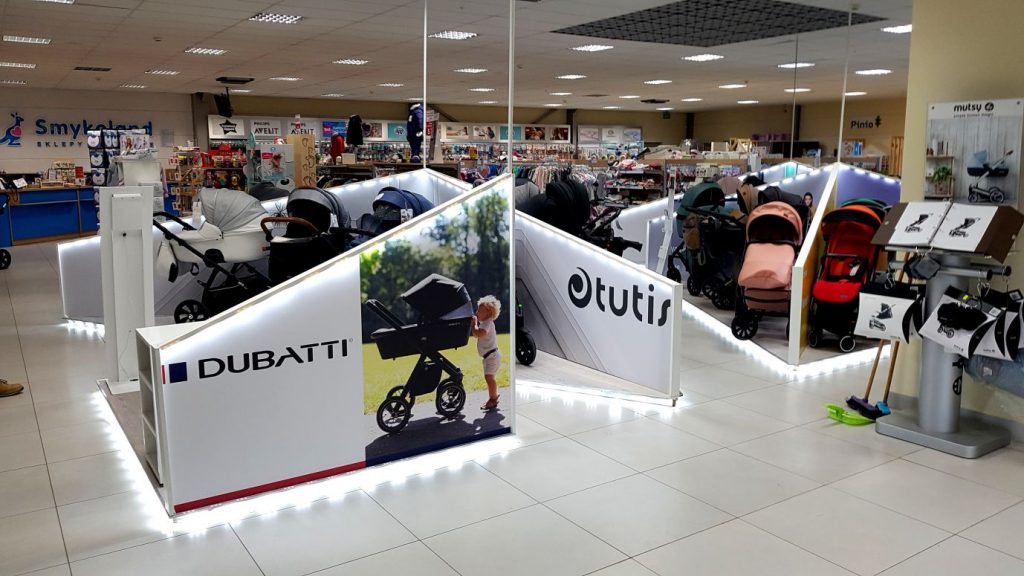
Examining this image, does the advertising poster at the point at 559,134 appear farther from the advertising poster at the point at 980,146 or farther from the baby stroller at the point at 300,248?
the advertising poster at the point at 980,146

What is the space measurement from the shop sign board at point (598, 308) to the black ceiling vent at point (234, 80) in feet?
38.4

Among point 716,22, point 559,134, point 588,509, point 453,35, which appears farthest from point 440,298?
point 559,134

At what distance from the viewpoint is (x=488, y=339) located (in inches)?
164

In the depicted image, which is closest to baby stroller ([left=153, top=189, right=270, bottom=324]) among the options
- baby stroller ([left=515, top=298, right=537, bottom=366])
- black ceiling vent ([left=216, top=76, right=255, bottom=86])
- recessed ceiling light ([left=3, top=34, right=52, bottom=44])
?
baby stroller ([left=515, top=298, right=537, bottom=366])

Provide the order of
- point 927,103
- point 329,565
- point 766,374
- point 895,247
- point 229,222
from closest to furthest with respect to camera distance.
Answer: point 329,565, point 895,247, point 927,103, point 766,374, point 229,222

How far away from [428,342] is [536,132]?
69.9 feet

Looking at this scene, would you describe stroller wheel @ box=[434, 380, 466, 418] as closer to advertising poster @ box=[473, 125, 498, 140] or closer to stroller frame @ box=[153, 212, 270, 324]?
stroller frame @ box=[153, 212, 270, 324]

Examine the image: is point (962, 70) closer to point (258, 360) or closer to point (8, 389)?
point (258, 360)

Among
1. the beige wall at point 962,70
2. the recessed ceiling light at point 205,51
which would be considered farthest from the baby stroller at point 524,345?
the recessed ceiling light at point 205,51

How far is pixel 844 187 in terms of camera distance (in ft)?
28.1

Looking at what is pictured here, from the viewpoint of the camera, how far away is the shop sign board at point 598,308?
4887 millimetres

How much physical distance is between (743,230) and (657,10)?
8.72ft

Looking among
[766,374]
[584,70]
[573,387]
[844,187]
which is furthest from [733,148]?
[573,387]

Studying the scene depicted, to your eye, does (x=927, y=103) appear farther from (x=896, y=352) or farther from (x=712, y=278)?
(x=712, y=278)
